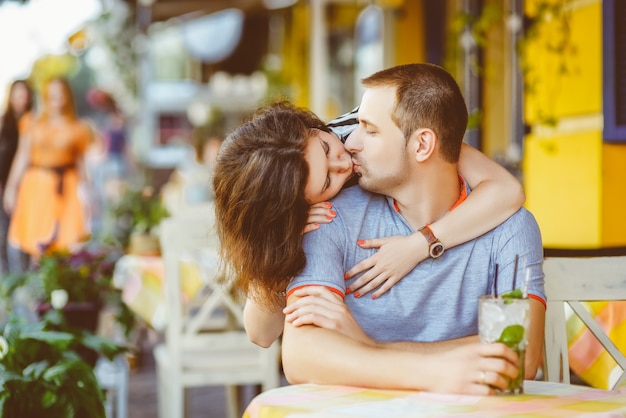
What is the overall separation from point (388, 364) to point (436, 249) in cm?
37

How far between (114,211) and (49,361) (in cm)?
297

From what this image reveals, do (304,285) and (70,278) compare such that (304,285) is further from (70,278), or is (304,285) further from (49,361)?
(70,278)

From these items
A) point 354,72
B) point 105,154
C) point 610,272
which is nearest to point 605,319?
point 610,272

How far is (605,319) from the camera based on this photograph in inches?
109

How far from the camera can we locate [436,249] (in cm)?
199

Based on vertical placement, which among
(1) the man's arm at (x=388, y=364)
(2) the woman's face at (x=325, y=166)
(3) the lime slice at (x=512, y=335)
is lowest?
(1) the man's arm at (x=388, y=364)

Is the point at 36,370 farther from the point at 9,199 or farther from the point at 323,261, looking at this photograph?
the point at 9,199

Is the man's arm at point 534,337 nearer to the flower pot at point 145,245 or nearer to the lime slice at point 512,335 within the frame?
the lime slice at point 512,335

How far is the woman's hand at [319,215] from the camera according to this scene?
198 centimetres

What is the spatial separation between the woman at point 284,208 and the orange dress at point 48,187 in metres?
6.25

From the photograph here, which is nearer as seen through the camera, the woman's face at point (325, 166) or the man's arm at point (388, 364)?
the man's arm at point (388, 364)

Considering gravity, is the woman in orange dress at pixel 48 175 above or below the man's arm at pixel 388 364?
above

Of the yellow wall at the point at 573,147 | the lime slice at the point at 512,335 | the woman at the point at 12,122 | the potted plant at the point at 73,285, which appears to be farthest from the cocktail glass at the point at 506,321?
the woman at the point at 12,122

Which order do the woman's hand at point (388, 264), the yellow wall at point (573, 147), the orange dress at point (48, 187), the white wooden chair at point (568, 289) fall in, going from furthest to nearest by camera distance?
the orange dress at point (48, 187) → the yellow wall at point (573, 147) → the white wooden chair at point (568, 289) → the woman's hand at point (388, 264)
